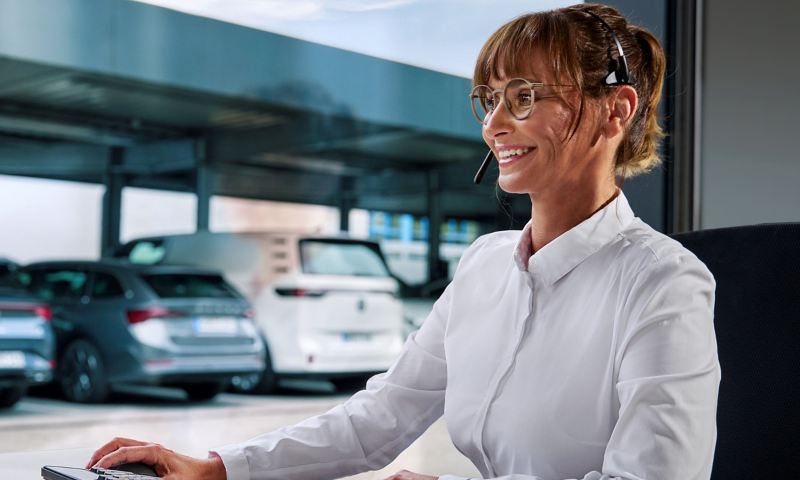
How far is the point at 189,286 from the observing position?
13.4ft

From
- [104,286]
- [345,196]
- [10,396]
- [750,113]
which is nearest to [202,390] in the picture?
[104,286]

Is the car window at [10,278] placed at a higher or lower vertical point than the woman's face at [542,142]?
lower

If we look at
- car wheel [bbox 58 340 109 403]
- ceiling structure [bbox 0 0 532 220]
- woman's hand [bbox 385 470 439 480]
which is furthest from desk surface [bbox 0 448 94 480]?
car wheel [bbox 58 340 109 403]

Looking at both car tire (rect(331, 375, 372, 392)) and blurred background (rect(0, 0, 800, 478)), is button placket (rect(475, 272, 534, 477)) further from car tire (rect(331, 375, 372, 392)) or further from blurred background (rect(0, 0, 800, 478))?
car tire (rect(331, 375, 372, 392))

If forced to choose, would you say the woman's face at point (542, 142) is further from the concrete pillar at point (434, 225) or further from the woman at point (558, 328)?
the concrete pillar at point (434, 225)

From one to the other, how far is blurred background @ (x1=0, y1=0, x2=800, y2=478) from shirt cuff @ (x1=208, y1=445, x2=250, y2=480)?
1.48 meters

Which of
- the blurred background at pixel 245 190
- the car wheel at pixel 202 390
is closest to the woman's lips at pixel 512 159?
the blurred background at pixel 245 190

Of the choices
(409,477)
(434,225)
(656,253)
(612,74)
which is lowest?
(409,477)

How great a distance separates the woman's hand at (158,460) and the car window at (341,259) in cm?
341

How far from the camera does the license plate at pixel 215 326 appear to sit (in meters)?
4.10

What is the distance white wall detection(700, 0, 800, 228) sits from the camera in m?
2.20

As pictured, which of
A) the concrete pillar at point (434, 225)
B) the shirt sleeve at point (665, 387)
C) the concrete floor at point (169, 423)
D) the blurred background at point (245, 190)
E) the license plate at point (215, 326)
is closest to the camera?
the shirt sleeve at point (665, 387)

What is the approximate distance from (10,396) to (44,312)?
35cm

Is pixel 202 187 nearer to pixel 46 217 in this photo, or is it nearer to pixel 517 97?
pixel 46 217
